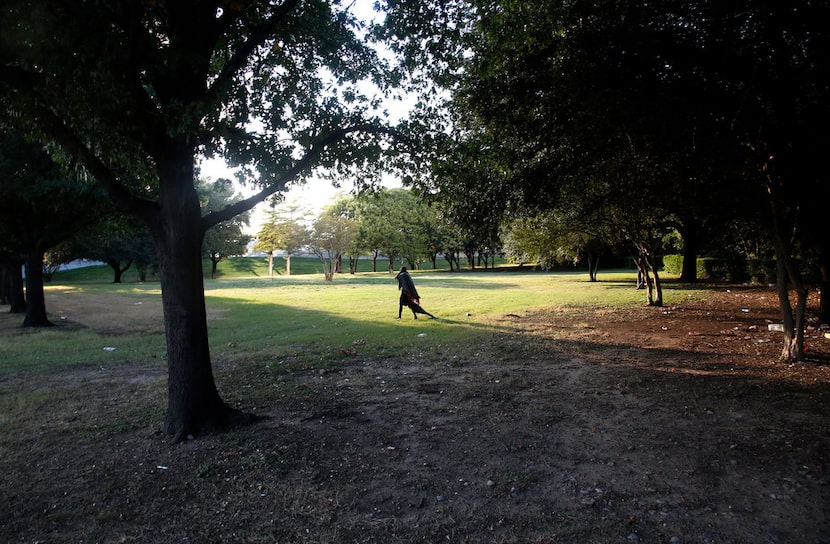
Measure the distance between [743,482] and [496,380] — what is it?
162 inches

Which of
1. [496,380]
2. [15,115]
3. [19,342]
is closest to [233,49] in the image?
[15,115]

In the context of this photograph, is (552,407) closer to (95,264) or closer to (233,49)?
(233,49)

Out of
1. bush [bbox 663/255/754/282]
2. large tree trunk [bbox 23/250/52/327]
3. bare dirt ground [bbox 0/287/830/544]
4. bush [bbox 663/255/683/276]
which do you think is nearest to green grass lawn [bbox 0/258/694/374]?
large tree trunk [bbox 23/250/52/327]

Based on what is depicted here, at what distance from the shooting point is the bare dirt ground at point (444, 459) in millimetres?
3666

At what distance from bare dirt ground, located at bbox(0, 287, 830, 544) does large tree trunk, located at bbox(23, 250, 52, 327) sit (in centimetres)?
937

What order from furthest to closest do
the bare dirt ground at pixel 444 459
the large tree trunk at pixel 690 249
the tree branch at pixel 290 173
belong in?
the large tree trunk at pixel 690 249 → the tree branch at pixel 290 173 → the bare dirt ground at pixel 444 459

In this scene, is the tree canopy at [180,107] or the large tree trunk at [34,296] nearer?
the tree canopy at [180,107]

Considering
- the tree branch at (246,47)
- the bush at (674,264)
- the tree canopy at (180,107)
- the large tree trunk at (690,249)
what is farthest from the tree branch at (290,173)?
the bush at (674,264)

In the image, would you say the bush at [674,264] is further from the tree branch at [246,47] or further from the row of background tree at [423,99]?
the tree branch at [246,47]

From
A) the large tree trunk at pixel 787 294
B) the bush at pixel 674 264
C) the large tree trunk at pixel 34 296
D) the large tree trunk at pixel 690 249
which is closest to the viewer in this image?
the large tree trunk at pixel 787 294

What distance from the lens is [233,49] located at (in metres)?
7.03

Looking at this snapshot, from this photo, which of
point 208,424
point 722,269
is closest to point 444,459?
point 208,424

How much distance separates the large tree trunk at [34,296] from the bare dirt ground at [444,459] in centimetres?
937

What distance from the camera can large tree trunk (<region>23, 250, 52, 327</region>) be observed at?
53.0 ft
